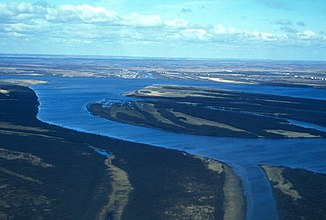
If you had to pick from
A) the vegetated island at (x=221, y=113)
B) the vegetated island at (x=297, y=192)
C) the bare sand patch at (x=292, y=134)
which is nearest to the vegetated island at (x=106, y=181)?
the vegetated island at (x=297, y=192)

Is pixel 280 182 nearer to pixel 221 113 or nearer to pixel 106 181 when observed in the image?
pixel 106 181

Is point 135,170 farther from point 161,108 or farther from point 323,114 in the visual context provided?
point 323,114

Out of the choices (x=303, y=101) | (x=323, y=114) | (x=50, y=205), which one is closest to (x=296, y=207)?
(x=50, y=205)

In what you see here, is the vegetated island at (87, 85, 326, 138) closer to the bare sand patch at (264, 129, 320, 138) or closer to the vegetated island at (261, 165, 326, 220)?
the bare sand patch at (264, 129, 320, 138)

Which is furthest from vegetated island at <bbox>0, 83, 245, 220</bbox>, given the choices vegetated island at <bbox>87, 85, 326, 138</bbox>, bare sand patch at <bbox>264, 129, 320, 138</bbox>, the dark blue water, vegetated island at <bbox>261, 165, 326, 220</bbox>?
bare sand patch at <bbox>264, 129, 320, 138</bbox>

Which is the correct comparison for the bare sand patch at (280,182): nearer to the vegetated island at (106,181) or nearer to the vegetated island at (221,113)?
the vegetated island at (106,181)

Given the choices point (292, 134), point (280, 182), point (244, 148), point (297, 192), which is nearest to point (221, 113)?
point (292, 134)
